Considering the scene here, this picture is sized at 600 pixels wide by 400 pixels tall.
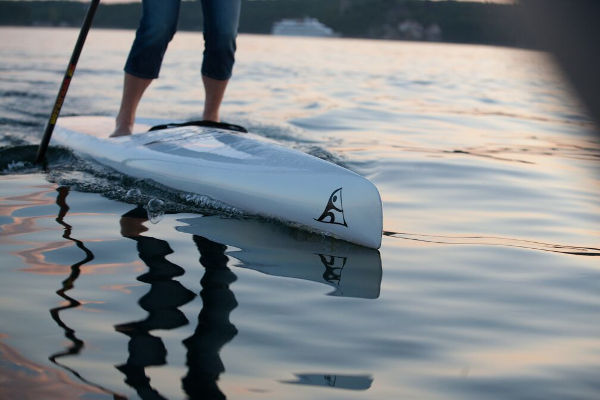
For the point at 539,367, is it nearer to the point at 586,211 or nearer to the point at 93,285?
the point at 93,285

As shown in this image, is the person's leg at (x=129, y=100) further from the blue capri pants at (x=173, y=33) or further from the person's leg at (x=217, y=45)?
the person's leg at (x=217, y=45)

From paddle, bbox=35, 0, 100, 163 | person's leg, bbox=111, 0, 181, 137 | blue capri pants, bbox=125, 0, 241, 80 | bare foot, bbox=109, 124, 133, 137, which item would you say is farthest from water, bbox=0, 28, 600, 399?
blue capri pants, bbox=125, 0, 241, 80

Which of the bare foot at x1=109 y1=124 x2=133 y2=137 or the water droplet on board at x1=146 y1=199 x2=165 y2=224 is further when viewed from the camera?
the bare foot at x1=109 y1=124 x2=133 y2=137

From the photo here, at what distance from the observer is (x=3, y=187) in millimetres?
3312

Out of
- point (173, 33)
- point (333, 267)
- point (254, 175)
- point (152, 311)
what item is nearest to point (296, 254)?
point (333, 267)

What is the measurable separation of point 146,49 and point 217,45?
363mm

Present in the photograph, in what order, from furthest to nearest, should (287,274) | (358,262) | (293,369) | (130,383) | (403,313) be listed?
1. (358,262)
2. (287,274)
3. (403,313)
4. (293,369)
5. (130,383)

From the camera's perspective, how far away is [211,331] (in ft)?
5.30

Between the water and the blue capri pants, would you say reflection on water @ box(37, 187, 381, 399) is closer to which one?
the water

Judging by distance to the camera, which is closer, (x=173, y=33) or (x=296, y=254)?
(x=296, y=254)

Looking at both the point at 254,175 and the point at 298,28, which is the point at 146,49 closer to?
the point at 254,175

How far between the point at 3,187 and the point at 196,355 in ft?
7.26

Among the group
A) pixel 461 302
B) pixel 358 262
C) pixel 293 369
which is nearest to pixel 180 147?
pixel 358 262

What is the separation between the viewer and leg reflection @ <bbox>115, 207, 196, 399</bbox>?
4.52 ft
